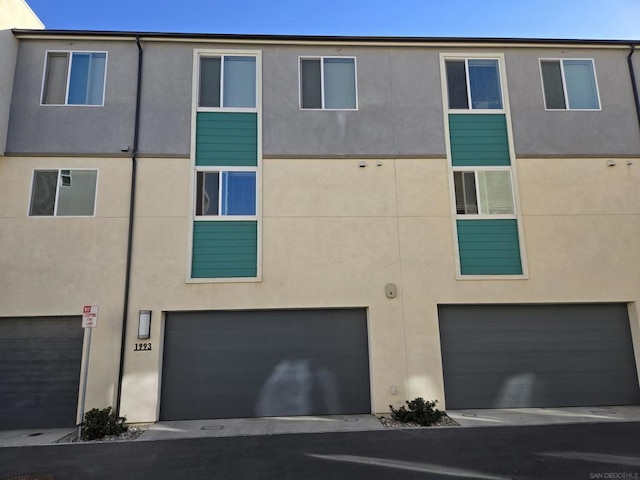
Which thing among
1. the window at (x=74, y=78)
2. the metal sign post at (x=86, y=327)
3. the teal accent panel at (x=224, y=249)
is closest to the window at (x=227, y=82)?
the window at (x=74, y=78)

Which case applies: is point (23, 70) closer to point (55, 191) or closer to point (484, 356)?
point (55, 191)

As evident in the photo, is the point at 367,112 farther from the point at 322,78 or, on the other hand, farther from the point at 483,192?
the point at 483,192

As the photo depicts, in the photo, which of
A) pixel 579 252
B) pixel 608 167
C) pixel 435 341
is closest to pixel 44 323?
pixel 435 341

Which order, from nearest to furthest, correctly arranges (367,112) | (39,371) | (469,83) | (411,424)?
1. (411,424)
2. (39,371)
3. (367,112)
4. (469,83)

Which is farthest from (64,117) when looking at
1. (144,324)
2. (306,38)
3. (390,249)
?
(390,249)

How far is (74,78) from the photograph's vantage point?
10547 millimetres

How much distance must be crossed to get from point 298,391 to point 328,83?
7655 mm

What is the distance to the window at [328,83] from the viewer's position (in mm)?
10906

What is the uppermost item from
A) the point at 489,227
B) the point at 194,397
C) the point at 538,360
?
the point at 489,227

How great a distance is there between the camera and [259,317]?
391 inches

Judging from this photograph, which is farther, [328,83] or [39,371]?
[328,83]

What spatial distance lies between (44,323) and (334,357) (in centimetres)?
656

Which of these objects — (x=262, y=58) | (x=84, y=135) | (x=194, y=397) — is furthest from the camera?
(x=262, y=58)

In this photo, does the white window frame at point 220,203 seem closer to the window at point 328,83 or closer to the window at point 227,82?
the window at point 227,82
